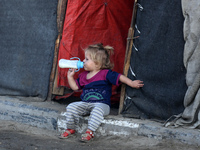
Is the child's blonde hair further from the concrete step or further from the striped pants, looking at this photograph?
the concrete step

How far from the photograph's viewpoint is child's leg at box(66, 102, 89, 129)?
3.99 m

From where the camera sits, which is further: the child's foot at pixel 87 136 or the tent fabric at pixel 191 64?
the child's foot at pixel 87 136

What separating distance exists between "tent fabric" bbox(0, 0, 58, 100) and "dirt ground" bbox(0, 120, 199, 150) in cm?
103

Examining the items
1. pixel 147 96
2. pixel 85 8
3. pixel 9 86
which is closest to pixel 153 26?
pixel 147 96

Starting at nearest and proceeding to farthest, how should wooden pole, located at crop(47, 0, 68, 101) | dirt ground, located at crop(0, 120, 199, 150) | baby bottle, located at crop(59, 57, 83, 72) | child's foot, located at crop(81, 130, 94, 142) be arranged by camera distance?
dirt ground, located at crop(0, 120, 199, 150)
child's foot, located at crop(81, 130, 94, 142)
baby bottle, located at crop(59, 57, 83, 72)
wooden pole, located at crop(47, 0, 68, 101)

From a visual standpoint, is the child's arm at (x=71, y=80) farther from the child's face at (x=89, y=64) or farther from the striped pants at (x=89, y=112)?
the striped pants at (x=89, y=112)

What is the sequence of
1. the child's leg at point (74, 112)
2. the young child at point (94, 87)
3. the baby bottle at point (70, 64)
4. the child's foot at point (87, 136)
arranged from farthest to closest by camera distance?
the baby bottle at point (70, 64) < the child's leg at point (74, 112) < the young child at point (94, 87) < the child's foot at point (87, 136)

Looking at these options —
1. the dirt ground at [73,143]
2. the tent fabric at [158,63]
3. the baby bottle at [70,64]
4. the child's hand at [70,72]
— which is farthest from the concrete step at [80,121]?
the baby bottle at [70,64]

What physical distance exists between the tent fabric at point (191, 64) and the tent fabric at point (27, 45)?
2.00 m

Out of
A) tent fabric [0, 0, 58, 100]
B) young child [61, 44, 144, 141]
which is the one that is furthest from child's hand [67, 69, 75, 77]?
tent fabric [0, 0, 58, 100]

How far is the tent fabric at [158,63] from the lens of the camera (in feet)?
12.4

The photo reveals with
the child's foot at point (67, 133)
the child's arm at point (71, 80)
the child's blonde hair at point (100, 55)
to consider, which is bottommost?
the child's foot at point (67, 133)

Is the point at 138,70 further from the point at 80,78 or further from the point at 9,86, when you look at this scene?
the point at 9,86

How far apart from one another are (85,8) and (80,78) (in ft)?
3.25
